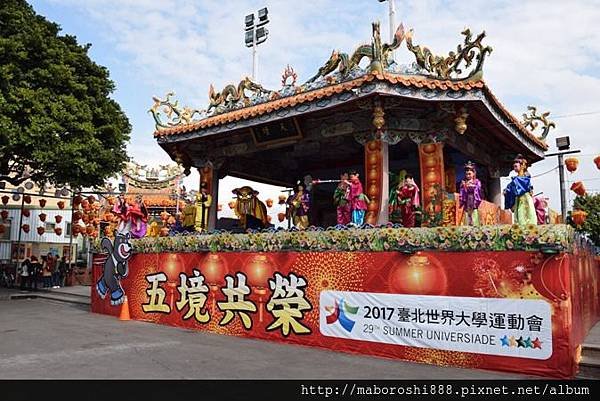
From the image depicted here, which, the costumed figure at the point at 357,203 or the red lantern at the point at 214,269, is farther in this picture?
the red lantern at the point at 214,269

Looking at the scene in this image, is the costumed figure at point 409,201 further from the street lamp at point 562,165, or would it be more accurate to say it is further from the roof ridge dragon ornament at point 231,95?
the street lamp at point 562,165

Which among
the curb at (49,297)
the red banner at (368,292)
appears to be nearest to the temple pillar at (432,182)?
the red banner at (368,292)

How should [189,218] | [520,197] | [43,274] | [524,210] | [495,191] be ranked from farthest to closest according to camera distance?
[43,274], [495,191], [189,218], [520,197], [524,210]

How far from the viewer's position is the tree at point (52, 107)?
16906mm

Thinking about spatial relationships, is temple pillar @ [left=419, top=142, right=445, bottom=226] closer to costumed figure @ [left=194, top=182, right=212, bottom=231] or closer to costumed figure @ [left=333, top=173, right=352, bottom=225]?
costumed figure @ [left=333, top=173, right=352, bottom=225]

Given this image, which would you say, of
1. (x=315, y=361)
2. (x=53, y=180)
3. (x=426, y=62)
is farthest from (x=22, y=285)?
(x=426, y=62)

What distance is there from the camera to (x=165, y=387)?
684cm

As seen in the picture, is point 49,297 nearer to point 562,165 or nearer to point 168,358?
point 168,358

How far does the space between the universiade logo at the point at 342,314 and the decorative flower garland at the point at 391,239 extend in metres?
1.16

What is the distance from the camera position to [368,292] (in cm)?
970

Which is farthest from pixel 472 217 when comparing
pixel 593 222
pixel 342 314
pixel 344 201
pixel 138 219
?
pixel 593 222

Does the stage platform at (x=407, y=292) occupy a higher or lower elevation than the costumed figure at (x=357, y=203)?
lower

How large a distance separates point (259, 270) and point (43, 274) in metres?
18.4

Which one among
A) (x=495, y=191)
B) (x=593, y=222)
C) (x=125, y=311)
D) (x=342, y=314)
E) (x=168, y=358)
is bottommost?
(x=168, y=358)
